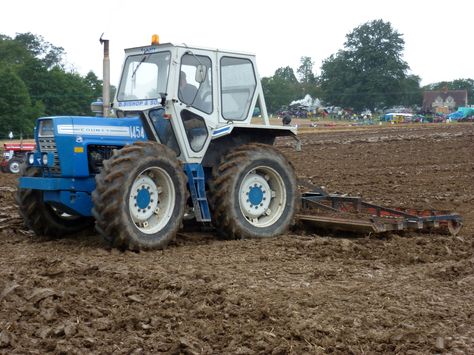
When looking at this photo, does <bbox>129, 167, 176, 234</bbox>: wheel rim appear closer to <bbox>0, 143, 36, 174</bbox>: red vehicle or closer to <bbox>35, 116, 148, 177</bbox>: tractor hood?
<bbox>35, 116, 148, 177</bbox>: tractor hood

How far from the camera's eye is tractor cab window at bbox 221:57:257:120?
27.9 feet

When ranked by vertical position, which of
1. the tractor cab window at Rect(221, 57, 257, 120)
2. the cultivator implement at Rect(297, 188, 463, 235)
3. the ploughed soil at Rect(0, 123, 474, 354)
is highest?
the tractor cab window at Rect(221, 57, 257, 120)

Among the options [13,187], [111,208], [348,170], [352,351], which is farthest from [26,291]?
[348,170]

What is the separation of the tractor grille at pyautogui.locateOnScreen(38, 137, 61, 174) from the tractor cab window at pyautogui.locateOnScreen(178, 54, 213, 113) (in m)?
1.56

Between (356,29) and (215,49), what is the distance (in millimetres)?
93429

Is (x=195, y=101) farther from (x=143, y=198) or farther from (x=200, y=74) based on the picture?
(x=143, y=198)

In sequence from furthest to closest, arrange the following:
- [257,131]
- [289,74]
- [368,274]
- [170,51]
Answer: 1. [289,74]
2. [257,131]
3. [170,51]
4. [368,274]

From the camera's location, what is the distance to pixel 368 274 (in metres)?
6.34

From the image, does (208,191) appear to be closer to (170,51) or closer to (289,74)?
(170,51)

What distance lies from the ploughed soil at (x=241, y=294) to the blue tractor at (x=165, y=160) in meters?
0.33

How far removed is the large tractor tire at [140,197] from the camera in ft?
23.1

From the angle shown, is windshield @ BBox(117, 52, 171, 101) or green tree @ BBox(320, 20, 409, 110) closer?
windshield @ BBox(117, 52, 171, 101)

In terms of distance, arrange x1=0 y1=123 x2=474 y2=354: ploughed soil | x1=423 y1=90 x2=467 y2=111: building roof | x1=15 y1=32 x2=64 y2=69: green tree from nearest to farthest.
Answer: x1=0 y1=123 x2=474 y2=354: ploughed soil
x1=15 y1=32 x2=64 y2=69: green tree
x1=423 y1=90 x2=467 y2=111: building roof

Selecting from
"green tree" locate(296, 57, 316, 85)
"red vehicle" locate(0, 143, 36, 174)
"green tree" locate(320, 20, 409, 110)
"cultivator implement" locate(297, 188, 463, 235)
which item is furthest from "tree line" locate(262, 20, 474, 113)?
"cultivator implement" locate(297, 188, 463, 235)
